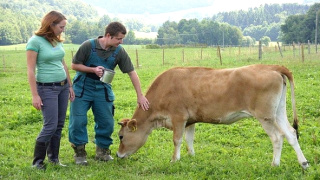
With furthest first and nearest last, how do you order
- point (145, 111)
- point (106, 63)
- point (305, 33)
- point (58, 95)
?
point (305, 33)
point (145, 111)
point (106, 63)
point (58, 95)

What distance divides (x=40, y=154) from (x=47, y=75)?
4.07ft

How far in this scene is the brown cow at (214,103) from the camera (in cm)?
645

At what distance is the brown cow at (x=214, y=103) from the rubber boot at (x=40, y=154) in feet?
4.96

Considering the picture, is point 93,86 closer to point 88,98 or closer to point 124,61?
point 88,98

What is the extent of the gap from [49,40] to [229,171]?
3.30m

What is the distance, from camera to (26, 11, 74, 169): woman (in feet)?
19.9

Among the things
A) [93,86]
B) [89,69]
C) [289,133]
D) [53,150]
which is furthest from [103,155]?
[289,133]

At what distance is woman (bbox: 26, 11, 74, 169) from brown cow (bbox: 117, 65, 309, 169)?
1.55 metres

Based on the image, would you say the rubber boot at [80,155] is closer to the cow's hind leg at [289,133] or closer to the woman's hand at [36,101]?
the woman's hand at [36,101]

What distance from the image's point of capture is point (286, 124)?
6582 mm

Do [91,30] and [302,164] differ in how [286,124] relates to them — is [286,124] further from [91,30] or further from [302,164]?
[91,30]

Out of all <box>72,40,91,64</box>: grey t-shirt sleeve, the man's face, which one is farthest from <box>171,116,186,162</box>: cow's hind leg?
<box>72,40,91,64</box>: grey t-shirt sleeve

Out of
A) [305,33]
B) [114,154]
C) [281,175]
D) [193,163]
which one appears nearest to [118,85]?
[114,154]

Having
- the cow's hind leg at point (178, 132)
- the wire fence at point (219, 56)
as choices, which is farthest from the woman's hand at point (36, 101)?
the wire fence at point (219, 56)
